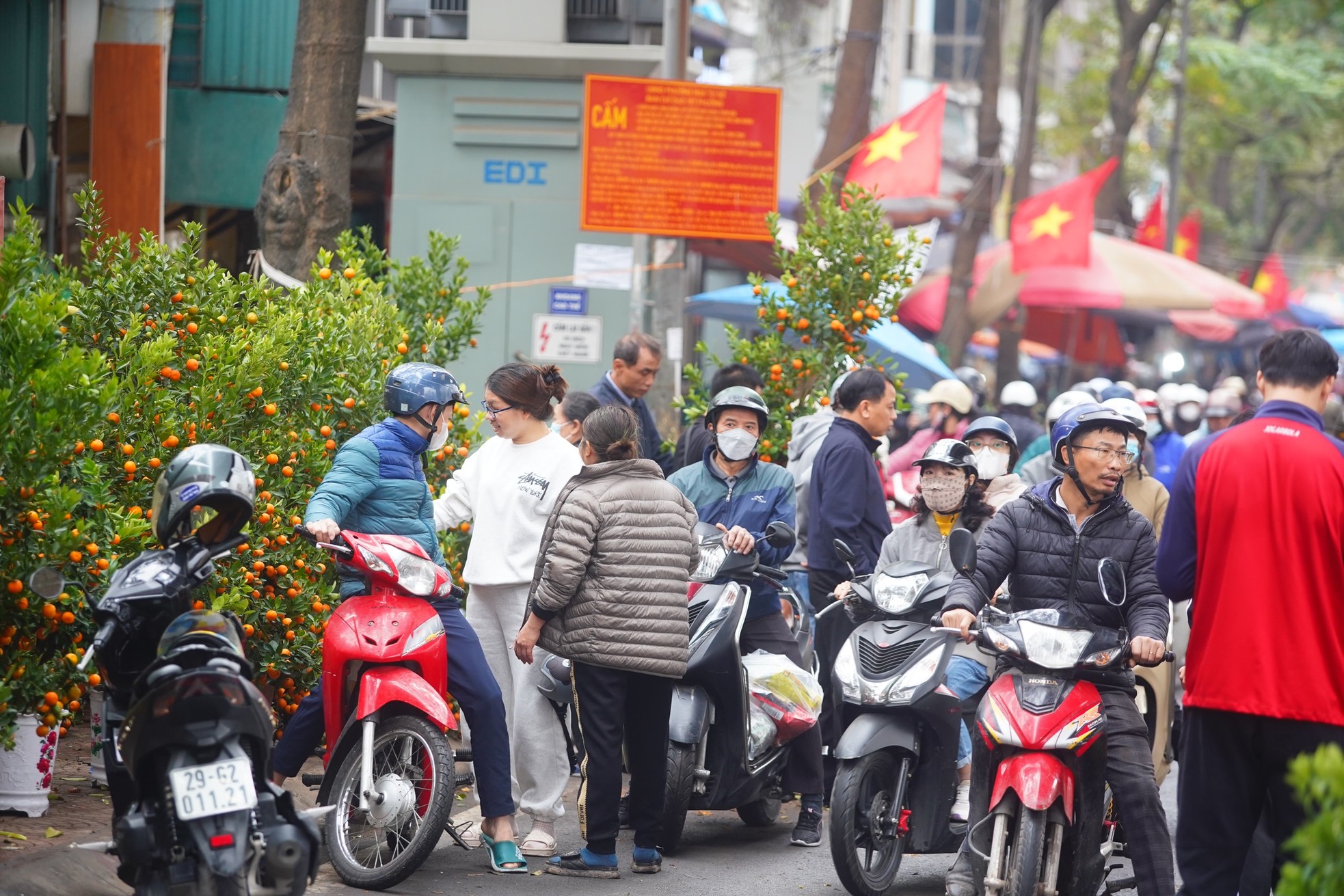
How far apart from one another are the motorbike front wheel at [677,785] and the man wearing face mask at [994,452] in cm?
206

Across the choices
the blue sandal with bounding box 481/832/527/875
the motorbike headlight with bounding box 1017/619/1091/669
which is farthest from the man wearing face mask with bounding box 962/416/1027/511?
the blue sandal with bounding box 481/832/527/875

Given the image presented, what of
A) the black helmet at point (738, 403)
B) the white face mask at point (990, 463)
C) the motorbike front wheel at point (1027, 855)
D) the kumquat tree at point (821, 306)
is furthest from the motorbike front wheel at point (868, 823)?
the kumquat tree at point (821, 306)

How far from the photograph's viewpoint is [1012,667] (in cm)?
555

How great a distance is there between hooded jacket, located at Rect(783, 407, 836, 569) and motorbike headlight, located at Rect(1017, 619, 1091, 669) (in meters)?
2.79

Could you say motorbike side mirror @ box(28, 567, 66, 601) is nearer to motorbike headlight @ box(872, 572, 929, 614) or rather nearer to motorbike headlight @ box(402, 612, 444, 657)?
motorbike headlight @ box(402, 612, 444, 657)

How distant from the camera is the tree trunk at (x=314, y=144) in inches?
355

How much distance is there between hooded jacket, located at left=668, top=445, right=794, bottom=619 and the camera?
720 centimetres

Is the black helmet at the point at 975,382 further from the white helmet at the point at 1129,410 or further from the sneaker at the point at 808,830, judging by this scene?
the white helmet at the point at 1129,410

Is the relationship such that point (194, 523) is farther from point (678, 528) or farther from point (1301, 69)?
point (1301, 69)

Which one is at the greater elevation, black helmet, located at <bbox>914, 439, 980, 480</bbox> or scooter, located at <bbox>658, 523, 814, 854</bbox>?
black helmet, located at <bbox>914, 439, 980, 480</bbox>

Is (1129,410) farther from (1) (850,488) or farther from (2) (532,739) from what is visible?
(2) (532,739)

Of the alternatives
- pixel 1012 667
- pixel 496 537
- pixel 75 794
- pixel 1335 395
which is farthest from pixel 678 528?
pixel 1335 395

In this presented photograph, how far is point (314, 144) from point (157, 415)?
3555mm

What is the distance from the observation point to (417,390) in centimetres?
616
